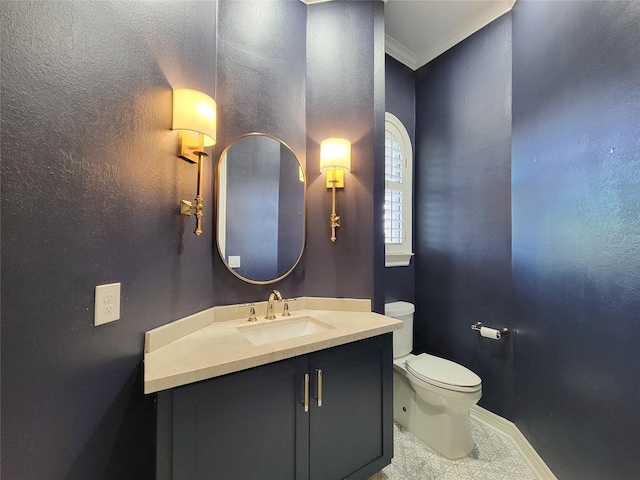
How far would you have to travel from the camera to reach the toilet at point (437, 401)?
1508 millimetres

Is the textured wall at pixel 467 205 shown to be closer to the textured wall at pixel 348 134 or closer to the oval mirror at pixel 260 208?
the textured wall at pixel 348 134

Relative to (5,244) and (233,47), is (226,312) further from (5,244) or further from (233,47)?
(233,47)

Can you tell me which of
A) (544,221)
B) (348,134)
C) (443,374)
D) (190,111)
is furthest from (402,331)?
(190,111)

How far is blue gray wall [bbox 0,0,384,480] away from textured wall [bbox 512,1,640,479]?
60.7 inches

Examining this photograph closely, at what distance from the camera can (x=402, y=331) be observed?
1.98m

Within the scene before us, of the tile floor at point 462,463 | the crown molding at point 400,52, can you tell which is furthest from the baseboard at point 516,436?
the crown molding at point 400,52

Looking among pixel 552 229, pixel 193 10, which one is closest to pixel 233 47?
Answer: pixel 193 10

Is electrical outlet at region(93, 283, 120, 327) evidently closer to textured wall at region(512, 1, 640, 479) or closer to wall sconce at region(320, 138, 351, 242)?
wall sconce at region(320, 138, 351, 242)

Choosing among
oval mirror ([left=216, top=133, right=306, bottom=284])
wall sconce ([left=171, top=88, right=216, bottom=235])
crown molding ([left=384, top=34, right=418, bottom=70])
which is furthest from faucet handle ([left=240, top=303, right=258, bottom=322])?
crown molding ([left=384, top=34, right=418, bottom=70])

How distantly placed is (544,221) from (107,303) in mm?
2048

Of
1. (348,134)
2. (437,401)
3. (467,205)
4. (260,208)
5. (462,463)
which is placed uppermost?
(348,134)

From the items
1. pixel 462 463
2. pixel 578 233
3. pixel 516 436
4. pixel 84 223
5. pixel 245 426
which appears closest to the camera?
pixel 84 223

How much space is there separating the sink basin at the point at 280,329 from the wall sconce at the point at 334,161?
Result: 1.78ft

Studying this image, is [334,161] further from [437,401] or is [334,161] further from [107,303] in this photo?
[437,401]
